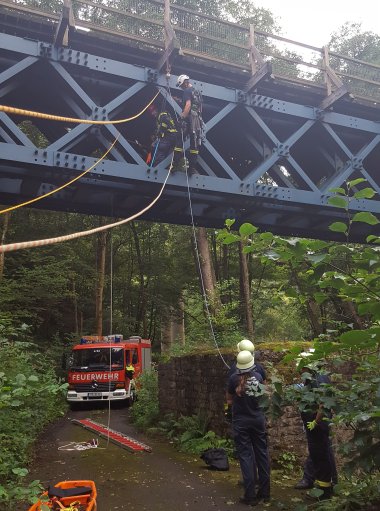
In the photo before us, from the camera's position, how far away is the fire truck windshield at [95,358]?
15.7 metres

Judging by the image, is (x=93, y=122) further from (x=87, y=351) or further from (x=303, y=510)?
(x=87, y=351)

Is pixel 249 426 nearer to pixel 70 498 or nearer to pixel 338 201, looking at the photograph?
pixel 70 498

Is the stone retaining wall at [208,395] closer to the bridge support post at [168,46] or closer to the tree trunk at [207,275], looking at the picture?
the tree trunk at [207,275]

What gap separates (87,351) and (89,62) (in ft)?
34.6

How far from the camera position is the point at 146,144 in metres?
10.5

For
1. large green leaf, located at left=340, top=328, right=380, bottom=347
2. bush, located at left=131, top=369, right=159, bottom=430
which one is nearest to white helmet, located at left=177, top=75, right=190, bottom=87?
large green leaf, located at left=340, top=328, right=380, bottom=347

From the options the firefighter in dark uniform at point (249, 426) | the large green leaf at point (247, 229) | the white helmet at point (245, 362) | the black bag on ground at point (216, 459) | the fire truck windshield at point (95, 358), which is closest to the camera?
the large green leaf at point (247, 229)

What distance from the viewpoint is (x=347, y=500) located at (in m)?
4.04

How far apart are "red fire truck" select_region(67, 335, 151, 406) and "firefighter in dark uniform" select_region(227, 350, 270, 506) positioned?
379 inches

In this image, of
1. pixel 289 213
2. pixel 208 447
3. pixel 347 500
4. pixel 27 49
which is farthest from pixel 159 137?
pixel 347 500

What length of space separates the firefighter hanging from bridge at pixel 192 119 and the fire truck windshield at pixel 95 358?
364 inches

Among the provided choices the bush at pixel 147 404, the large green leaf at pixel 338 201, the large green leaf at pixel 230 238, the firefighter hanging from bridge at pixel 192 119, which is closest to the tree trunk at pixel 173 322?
the bush at pixel 147 404

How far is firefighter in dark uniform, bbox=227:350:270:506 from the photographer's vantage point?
5461mm

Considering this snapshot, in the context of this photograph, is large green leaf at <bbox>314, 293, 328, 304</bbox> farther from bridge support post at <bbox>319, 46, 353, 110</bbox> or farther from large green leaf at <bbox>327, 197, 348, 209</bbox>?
bridge support post at <bbox>319, 46, 353, 110</bbox>
